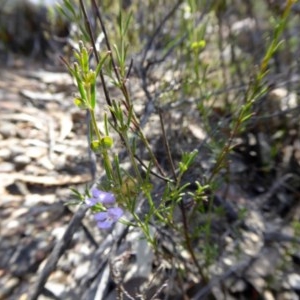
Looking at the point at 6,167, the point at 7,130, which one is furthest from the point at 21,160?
the point at 7,130

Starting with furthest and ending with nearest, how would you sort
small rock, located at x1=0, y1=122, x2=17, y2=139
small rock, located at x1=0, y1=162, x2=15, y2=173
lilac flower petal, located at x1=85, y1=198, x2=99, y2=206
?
small rock, located at x1=0, y1=122, x2=17, y2=139, small rock, located at x1=0, y1=162, x2=15, y2=173, lilac flower petal, located at x1=85, y1=198, x2=99, y2=206

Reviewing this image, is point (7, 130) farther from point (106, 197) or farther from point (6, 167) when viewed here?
point (106, 197)

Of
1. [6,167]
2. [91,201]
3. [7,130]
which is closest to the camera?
[91,201]

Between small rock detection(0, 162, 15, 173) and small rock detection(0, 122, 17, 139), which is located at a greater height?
small rock detection(0, 122, 17, 139)

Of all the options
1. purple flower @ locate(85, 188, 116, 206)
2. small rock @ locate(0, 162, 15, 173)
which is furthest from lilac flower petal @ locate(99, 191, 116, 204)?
small rock @ locate(0, 162, 15, 173)

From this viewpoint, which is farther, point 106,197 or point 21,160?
point 21,160

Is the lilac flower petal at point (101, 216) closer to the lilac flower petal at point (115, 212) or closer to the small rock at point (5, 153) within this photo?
the lilac flower petal at point (115, 212)

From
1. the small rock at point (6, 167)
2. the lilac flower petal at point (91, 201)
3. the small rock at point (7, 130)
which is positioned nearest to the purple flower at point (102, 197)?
the lilac flower petal at point (91, 201)

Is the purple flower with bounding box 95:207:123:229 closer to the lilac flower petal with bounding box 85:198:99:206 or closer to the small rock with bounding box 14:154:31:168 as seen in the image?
the lilac flower petal with bounding box 85:198:99:206

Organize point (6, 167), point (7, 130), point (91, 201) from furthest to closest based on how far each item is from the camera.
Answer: point (7, 130), point (6, 167), point (91, 201)

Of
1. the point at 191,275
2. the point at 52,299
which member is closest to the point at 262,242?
the point at 191,275
